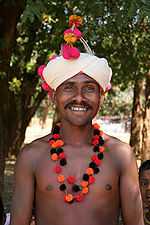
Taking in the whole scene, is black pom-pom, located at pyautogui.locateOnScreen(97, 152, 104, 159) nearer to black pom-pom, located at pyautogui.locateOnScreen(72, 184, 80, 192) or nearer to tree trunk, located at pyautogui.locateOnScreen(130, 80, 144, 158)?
black pom-pom, located at pyautogui.locateOnScreen(72, 184, 80, 192)

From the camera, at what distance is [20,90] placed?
38.9 ft

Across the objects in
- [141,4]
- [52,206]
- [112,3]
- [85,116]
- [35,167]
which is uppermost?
[112,3]

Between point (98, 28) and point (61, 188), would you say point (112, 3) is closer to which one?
point (98, 28)

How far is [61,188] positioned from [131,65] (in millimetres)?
5006

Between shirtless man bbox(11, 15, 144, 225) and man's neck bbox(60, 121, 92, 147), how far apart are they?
2cm

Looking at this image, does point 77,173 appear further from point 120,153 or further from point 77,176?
point 120,153

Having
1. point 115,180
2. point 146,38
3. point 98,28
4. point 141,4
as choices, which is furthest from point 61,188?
point 146,38

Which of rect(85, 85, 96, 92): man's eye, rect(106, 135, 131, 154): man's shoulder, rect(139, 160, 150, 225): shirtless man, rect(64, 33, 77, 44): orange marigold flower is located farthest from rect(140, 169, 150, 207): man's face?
rect(64, 33, 77, 44): orange marigold flower

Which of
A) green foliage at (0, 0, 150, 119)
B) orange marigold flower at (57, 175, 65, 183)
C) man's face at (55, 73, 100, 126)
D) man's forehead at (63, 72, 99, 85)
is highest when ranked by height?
green foliage at (0, 0, 150, 119)

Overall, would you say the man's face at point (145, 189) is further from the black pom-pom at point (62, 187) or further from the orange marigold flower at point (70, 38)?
the orange marigold flower at point (70, 38)

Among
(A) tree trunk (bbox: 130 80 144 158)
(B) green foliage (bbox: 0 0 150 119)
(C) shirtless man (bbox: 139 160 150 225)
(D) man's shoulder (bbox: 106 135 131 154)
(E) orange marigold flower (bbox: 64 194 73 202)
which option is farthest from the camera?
(A) tree trunk (bbox: 130 80 144 158)

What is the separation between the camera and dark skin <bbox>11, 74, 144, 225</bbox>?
223cm

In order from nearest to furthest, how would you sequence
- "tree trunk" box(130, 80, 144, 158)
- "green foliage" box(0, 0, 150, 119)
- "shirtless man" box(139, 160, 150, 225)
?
"shirtless man" box(139, 160, 150, 225), "green foliage" box(0, 0, 150, 119), "tree trunk" box(130, 80, 144, 158)

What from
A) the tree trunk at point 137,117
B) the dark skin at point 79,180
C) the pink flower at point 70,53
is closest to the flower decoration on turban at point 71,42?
the pink flower at point 70,53
